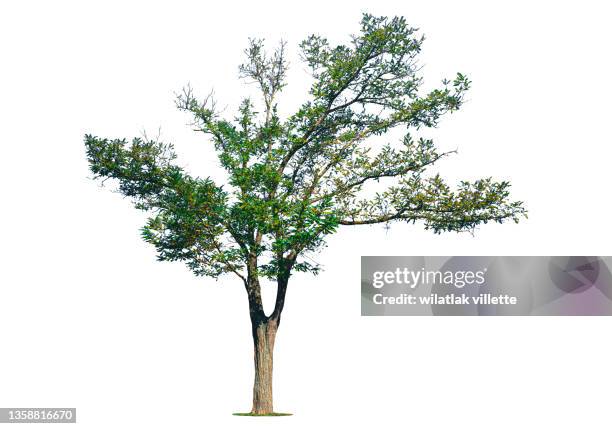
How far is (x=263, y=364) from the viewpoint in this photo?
2275 cm

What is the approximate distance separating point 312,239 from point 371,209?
2185 millimetres

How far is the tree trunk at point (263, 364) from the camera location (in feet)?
74.1

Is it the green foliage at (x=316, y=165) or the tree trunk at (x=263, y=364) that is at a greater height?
the green foliage at (x=316, y=165)

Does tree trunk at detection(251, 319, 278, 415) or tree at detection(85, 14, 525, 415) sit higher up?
tree at detection(85, 14, 525, 415)

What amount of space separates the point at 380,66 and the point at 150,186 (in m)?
6.26

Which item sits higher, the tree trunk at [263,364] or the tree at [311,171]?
the tree at [311,171]

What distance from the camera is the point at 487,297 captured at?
2322 cm

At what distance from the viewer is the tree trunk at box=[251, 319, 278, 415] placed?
2259 centimetres

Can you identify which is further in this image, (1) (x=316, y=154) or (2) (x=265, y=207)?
(1) (x=316, y=154)

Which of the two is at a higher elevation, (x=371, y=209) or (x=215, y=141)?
(x=215, y=141)
